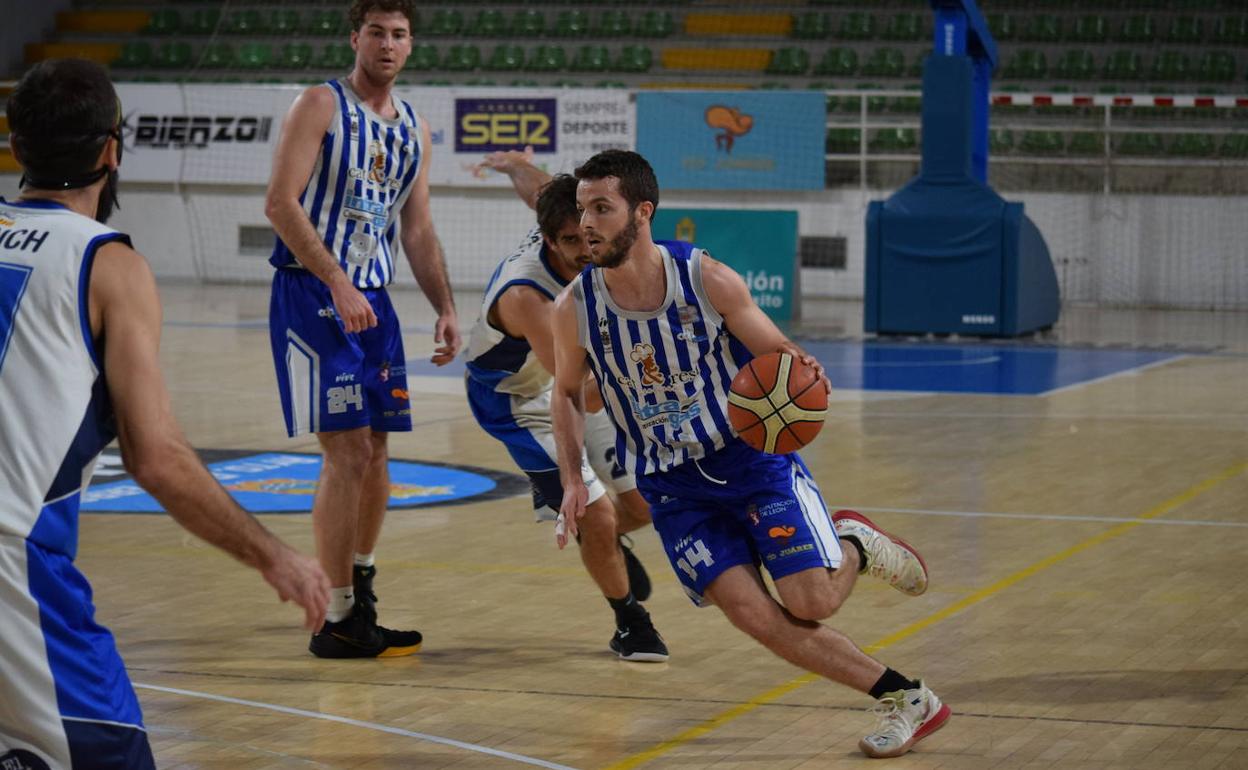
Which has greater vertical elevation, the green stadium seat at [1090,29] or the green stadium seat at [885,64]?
the green stadium seat at [1090,29]

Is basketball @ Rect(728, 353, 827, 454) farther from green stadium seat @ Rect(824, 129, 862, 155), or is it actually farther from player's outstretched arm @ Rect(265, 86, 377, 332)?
green stadium seat @ Rect(824, 129, 862, 155)

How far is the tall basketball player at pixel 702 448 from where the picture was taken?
445 centimetres

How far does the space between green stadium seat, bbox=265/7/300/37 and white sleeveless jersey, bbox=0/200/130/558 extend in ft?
82.7

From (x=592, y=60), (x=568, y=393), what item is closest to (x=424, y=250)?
Answer: (x=568, y=393)

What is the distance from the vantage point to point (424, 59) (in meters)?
25.8

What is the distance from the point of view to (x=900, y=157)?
2231 centimetres

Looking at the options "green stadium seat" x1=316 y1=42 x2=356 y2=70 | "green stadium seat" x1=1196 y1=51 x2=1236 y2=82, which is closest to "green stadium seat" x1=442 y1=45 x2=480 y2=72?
"green stadium seat" x1=316 y1=42 x2=356 y2=70

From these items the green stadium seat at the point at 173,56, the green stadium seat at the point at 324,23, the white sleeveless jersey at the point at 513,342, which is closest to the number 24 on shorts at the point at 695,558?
the white sleeveless jersey at the point at 513,342

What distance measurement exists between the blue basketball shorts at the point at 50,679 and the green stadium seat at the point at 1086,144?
67.3ft

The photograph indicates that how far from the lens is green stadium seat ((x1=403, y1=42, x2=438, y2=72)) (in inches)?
1012

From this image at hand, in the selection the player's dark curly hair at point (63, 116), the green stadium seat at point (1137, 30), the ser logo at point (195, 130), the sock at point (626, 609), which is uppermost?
the green stadium seat at point (1137, 30)

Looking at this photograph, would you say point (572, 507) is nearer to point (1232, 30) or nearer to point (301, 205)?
point (301, 205)

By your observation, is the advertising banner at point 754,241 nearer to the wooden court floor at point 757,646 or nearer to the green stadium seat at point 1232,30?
the green stadium seat at point 1232,30

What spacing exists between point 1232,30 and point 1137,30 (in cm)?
122
